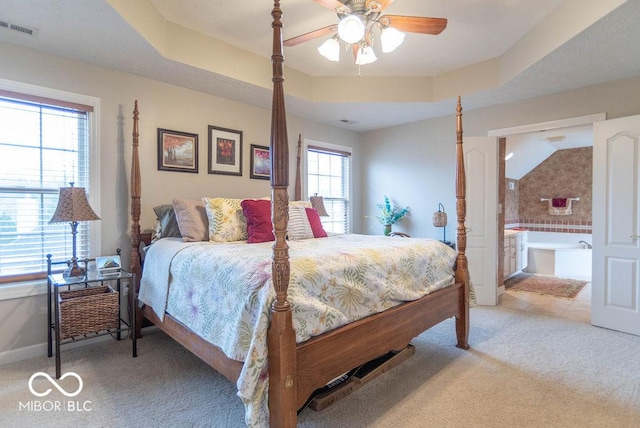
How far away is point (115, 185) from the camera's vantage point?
Result: 2.97 meters

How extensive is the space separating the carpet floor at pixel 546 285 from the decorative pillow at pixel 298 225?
346cm

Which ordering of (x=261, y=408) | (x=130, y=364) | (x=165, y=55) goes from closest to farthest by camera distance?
(x=261, y=408) < (x=130, y=364) < (x=165, y=55)

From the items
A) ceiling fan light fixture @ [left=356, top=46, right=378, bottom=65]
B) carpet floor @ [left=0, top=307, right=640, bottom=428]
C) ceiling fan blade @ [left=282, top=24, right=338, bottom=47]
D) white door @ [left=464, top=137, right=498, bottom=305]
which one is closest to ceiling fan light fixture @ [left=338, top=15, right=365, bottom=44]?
ceiling fan blade @ [left=282, top=24, right=338, bottom=47]

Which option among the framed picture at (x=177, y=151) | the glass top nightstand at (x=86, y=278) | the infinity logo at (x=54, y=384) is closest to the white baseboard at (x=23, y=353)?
the infinity logo at (x=54, y=384)

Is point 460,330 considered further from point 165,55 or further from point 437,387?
point 165,55

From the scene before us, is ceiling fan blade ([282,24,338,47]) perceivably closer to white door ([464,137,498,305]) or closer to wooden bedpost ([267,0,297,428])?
wooden bedpost ([267,0,297,428])

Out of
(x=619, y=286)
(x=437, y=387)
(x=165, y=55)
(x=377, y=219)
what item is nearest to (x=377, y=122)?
(x=377, y=219)

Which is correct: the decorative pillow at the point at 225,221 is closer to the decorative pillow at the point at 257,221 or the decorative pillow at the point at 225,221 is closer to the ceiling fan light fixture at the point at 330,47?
the decorative pillow at the point at 257,221

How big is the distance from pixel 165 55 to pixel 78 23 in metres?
0.60

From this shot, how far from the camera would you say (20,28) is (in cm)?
227

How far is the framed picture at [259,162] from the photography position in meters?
3.96

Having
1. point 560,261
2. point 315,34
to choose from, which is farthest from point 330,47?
point 560,261

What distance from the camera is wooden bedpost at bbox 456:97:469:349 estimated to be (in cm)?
268

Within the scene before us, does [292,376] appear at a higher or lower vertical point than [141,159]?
lower
